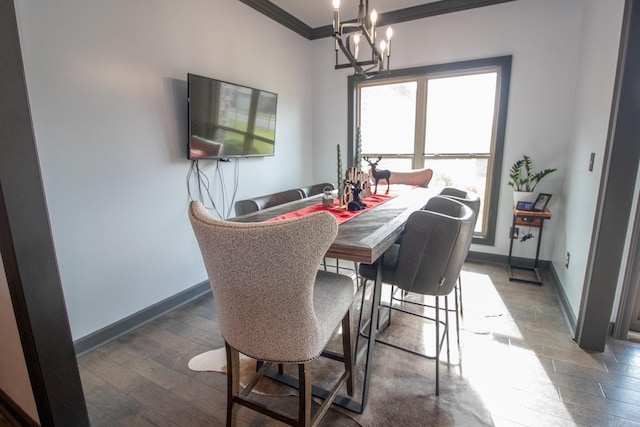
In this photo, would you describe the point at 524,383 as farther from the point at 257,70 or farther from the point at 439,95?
the point at 257,70

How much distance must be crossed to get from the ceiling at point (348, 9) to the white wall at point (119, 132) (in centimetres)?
46

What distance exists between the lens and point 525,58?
10.2 feet

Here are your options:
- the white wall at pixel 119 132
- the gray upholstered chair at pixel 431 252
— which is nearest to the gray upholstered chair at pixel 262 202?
the white wall at pixel 119 132

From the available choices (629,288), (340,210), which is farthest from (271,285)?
(629,288)

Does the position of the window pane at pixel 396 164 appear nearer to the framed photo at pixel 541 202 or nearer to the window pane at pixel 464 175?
the window pane at pixel 464 175

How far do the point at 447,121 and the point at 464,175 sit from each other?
2.16 feet

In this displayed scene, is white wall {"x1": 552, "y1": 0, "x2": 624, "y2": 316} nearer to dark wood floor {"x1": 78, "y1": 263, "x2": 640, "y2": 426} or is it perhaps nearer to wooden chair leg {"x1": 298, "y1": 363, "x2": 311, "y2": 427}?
dark wood floor {"x1": 78, "y1": 263, "x2": 640, "y2": 426}

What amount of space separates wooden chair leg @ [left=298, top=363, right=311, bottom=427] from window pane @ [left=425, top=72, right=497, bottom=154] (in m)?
3.22

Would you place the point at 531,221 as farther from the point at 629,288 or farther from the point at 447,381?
the point at 447,381

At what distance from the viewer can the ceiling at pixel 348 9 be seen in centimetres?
325

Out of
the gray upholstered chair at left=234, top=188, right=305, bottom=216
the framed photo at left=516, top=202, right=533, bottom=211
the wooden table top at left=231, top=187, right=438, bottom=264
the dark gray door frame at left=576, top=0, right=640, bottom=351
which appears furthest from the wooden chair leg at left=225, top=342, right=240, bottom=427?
the framed photo at left=516, top=202, right=533, bottom=211

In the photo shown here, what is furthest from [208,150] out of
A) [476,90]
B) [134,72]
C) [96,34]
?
[476,90]

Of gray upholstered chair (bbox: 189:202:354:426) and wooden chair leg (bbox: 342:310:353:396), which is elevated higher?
gray upholstered chair (bbox: 189:202:354:426)

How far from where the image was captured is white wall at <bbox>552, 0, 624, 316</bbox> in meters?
2.01
